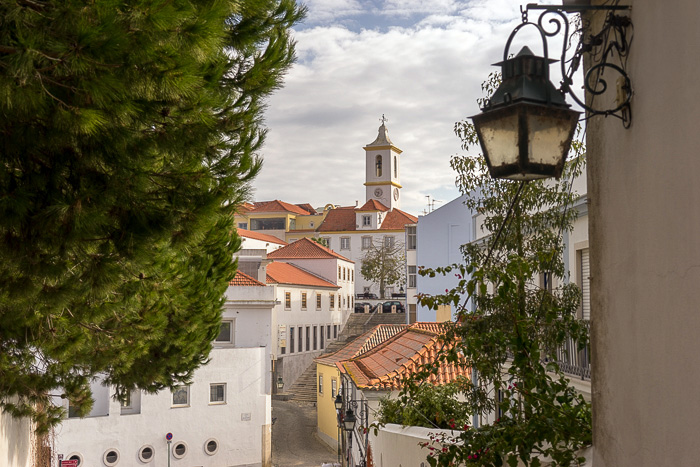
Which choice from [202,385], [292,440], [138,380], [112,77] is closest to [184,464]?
[202,385]

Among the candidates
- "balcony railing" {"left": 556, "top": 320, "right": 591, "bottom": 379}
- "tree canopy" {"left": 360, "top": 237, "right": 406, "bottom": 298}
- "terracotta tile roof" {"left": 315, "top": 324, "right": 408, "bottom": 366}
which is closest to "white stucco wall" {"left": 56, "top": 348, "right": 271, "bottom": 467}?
"terracotta tile roof" {"left": 315, "top": 324, "right": 408, "bottom": 366}

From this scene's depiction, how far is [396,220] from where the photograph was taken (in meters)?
79.6

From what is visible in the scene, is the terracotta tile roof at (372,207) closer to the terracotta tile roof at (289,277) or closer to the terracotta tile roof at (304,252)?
the terracotta tile roof at (304,252)

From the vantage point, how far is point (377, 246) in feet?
253

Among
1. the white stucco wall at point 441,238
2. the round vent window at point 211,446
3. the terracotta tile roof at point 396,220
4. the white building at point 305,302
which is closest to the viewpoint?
the round vent window at point 211,446

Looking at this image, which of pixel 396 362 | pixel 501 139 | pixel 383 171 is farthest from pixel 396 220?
pixel 501 139

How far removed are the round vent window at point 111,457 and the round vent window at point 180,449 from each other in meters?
2.21

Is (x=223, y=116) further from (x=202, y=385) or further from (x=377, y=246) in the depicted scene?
(x=377, y=246)

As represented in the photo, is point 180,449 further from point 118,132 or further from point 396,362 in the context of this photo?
point 118,132

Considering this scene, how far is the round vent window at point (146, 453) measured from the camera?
26672 mm

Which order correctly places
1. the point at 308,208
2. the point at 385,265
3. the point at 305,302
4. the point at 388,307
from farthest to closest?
the point at 308,208, the point at 385,265, the point at 388,307, the point at 305,302

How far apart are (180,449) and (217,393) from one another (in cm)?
254

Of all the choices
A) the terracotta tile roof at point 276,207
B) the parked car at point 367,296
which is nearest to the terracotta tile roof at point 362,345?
the parked car at point 367,296

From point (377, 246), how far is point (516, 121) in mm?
73871
